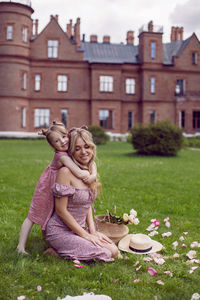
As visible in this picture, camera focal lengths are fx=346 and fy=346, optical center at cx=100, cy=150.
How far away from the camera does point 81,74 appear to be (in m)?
34.8

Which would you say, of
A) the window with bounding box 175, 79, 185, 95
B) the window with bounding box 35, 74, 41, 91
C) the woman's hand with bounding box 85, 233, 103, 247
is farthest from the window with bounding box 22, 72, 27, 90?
the woman's hand with bounding box 85, 233, 103, 247

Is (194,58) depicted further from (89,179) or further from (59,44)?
(89,179)

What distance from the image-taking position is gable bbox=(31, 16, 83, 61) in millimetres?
33812

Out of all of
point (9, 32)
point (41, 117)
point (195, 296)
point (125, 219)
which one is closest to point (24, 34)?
point (9, 32)

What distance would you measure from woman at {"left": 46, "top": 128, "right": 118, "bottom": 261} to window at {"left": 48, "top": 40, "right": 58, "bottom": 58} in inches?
1250

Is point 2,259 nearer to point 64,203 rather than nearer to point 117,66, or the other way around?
point 64,203

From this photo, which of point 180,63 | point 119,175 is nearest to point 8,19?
point 180,63

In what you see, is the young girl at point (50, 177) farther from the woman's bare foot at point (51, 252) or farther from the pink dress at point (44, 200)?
the woman's bare foot at point (51, 252)

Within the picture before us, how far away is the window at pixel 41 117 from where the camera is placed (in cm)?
3419

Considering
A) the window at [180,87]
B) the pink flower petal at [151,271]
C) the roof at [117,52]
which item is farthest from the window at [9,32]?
the pink flower petal at [151,271]

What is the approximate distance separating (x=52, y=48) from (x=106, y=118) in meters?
8.72

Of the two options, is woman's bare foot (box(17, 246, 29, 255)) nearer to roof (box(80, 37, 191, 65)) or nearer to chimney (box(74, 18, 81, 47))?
roof (box(80, 37, 191, 65))

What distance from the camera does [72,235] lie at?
400 centimetres

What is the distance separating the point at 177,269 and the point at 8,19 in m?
33.0
